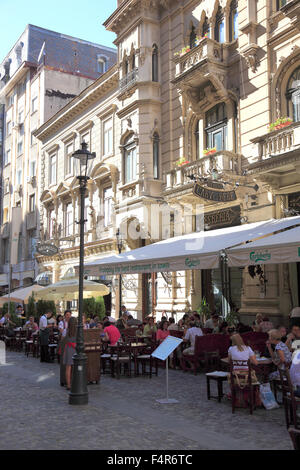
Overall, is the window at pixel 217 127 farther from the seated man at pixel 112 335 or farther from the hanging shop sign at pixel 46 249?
the hanging shop sign at pixel 46 249

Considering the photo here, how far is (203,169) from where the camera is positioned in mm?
17422

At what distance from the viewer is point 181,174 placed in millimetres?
18625

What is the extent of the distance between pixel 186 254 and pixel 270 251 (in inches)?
105

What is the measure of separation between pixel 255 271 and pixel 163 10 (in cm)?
1296

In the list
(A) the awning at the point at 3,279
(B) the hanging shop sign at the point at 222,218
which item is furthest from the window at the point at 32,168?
(B) the hanging shop sign at the point at 222,218

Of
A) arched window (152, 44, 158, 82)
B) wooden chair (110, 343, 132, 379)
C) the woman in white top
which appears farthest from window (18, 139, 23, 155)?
the woman in white top

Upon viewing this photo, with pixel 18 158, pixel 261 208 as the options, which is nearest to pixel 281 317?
pixel 261 208

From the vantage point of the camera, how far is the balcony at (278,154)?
13.6 meters

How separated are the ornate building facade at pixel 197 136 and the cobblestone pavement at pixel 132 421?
21.8ft

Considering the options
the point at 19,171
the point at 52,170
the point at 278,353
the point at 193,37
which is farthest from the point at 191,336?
the point at 19,171

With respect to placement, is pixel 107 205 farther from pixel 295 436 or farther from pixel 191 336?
pixel 295 436

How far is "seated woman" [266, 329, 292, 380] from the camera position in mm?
8184

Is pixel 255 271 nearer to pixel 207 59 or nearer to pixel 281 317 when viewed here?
pixel 281 317

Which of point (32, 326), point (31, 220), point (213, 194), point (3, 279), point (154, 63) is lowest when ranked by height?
point (32, 326)
